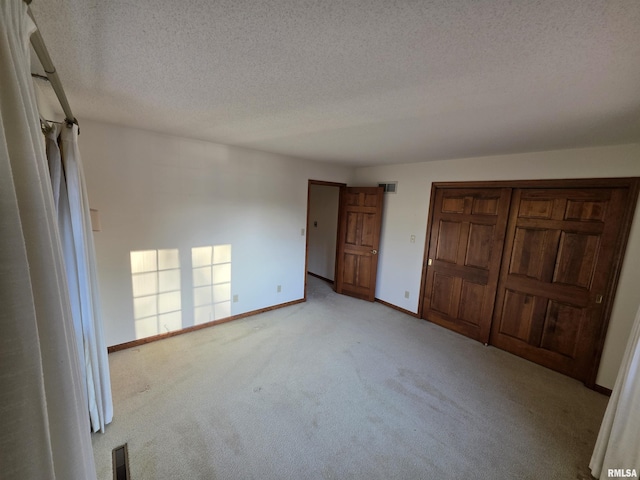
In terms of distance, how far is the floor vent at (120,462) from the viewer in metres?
1.42

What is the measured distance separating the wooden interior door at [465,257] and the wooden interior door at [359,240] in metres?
0.91

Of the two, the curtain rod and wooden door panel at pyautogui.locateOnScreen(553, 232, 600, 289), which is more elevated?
the curtain rod

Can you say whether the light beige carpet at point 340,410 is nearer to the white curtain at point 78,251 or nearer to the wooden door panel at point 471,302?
the wooden door panel at point 471,302

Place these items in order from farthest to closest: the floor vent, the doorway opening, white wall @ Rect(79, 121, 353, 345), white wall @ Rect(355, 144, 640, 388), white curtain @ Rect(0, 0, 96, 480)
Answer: the doorway opening
white wall @ Rect(79, 121, 353, 345)
white wall @ Rect(355, 144, 640, 388)
the floor vent
white curtain @ Rect(0, 0, 96, 480)

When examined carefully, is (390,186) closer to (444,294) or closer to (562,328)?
(444,294)

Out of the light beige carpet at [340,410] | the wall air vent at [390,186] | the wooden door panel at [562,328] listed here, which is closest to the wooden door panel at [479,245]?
the wooden door panel at [562,328]

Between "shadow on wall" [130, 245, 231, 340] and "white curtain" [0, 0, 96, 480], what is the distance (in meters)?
2.57

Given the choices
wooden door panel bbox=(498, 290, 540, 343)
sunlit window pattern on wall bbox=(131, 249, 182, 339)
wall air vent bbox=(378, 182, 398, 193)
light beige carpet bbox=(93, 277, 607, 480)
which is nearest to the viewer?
light beige carpet bbox=(93, 277, 607, 480)

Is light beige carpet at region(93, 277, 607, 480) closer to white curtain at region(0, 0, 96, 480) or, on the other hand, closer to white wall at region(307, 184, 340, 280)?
white curtain at region(0, 0, 96, 480)

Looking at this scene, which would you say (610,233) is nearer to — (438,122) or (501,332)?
(501,332)

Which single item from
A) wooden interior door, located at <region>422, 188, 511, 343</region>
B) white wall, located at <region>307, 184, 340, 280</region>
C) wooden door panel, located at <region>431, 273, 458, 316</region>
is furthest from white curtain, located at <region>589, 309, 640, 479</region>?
white wall, located at <region>307, 184, 340, 280</region>

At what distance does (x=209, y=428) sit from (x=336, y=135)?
262 cm

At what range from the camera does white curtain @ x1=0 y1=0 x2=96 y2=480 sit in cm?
41

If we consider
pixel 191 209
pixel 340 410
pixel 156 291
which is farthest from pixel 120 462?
pixel 191 209
